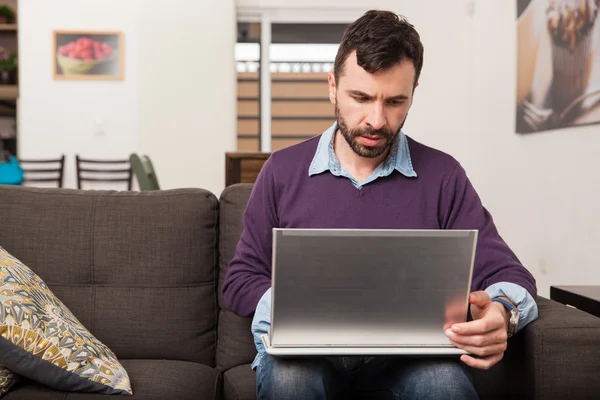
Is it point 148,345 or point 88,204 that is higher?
point 88,204

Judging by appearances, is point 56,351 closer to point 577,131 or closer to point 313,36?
point 577,131

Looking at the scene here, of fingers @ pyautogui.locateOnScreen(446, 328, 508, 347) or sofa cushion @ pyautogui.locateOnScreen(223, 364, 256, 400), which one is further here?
sofa cushion @ pyautogui.locateOnScreen(223, 364, 256, 400)

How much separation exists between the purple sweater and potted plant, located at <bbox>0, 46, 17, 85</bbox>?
16.6 feet

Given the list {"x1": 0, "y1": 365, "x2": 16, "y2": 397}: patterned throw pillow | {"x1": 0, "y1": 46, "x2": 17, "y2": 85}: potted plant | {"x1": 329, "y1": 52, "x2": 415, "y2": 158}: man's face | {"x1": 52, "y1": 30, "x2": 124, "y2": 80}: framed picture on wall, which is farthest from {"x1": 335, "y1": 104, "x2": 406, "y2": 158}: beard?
{"x1": 0, "y1": 46, "x2": 17, "y2": 85}: potted plant

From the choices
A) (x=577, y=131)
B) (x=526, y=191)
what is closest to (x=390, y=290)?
(x=577, y=131)

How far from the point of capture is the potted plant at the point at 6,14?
5755 mm

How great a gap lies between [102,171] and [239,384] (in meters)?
4.51

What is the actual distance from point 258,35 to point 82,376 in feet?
16.9

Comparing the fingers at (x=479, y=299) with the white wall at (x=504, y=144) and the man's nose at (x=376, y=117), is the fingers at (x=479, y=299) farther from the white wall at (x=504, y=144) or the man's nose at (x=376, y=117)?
the white wall at (x=504, y=144)

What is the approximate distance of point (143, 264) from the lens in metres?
1.67

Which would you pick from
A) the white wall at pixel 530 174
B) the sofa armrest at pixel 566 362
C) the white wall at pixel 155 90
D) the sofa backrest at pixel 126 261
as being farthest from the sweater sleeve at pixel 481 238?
the white wall at pixel 155 90

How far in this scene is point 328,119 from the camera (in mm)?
6266

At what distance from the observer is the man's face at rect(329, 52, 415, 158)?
4.35 ft

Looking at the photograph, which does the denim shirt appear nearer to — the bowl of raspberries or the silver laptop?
the silver laptop
